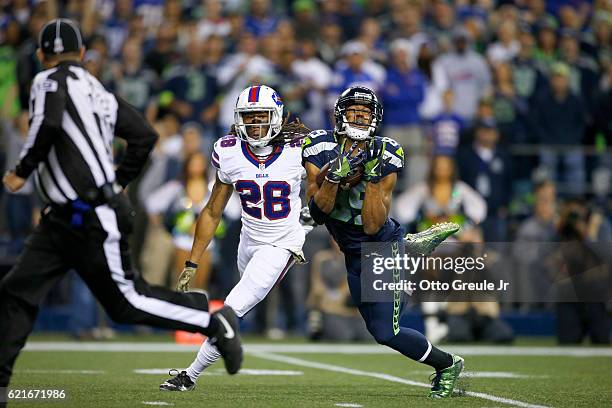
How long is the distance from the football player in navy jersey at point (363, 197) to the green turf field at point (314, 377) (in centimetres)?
33

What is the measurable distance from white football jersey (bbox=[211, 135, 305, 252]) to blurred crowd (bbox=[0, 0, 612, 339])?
530 centimetres

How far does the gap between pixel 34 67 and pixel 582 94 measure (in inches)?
284

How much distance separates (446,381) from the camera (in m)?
7.63

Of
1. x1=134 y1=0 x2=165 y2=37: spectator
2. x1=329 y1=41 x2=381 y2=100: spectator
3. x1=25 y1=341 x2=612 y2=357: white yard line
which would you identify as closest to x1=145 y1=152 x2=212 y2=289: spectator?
x1=25 y1=341 x2=612 y2=357: white yard line

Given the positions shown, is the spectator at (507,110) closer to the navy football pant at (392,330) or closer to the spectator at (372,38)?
the spectator at (372,38)

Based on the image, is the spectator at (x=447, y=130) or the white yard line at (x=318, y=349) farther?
the spectator at (x=447, y=130)

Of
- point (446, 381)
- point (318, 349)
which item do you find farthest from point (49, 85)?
point (318, 349)

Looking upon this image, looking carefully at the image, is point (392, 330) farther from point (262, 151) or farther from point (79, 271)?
point (79, 271)

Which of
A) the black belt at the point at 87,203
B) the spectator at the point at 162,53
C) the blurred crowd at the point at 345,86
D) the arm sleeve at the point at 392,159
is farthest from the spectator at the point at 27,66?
the black belt at the point at 87,203

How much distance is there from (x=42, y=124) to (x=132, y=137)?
55cm

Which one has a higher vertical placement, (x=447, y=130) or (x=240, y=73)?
(x=240, y=73)

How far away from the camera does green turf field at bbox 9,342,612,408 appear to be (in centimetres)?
729

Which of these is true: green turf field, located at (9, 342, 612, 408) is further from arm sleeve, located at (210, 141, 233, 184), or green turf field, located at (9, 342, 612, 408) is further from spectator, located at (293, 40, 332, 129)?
spectator, located at (293, 40, 332, 129)

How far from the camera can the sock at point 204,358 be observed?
746 cm
